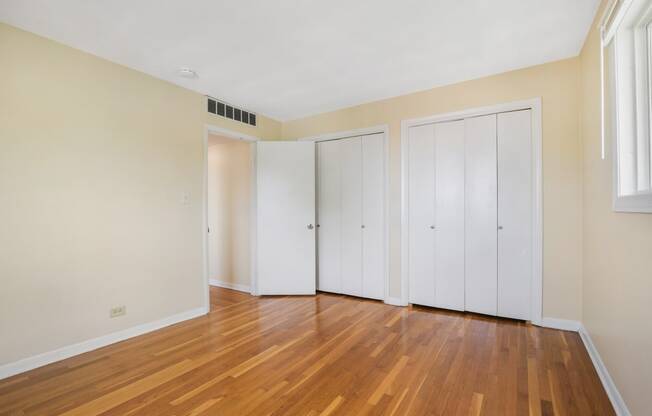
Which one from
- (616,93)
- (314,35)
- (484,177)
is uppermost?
(314,35)

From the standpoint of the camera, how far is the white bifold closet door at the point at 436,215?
132 inches

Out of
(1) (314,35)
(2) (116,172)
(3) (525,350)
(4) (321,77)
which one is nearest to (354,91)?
(4) (321,77)

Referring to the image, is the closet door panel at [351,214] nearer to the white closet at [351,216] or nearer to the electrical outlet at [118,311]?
the white closet at [351,216]

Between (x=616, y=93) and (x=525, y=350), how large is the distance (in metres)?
1.97

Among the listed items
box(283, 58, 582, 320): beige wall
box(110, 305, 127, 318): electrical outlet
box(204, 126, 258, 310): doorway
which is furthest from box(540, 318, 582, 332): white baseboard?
box(110, 305, 127, 318): electrical outlet

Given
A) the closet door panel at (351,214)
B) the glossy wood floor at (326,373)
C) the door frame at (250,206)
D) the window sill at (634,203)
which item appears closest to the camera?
the window sill at (634,203)

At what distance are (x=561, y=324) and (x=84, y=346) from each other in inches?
169

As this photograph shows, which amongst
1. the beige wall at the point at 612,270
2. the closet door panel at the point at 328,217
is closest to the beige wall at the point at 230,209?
the closet door panel at the point at 328,217

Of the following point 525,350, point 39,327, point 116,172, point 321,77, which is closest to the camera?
point 39,327

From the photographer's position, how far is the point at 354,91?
3.55 m

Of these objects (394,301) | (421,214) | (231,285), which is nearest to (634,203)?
(421,214)

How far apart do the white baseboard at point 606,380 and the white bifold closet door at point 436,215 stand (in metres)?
1.11

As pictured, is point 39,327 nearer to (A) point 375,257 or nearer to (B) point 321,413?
(B) point 321,413

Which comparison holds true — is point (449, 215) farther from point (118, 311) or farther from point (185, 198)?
point (118, 311)
